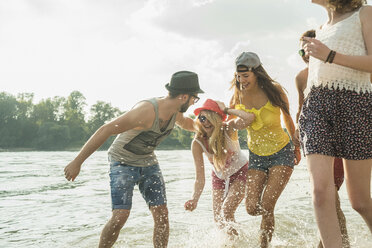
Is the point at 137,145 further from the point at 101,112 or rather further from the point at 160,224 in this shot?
the point at 101,112

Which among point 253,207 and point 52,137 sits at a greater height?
point 52,137

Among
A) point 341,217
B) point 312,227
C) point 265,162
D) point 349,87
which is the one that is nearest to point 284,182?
point 265,162

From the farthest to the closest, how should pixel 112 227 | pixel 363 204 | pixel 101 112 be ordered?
1. pixel 101 112
2. pixel 112 227
3. pixel 363 204

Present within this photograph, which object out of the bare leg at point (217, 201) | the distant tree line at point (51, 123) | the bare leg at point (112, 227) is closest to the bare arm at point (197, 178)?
the bare leg at point (217, 201)

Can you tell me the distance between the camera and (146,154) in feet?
14.7

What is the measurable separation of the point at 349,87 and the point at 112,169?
Result: 2.68 metres

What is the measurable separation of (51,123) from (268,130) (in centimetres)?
8542

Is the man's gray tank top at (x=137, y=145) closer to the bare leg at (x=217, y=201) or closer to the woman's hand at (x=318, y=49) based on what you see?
the bare leg at (x=217, y=201)

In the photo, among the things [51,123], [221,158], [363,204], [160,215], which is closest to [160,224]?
[160,215]

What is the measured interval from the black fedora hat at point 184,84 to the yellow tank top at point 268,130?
2.75 feet

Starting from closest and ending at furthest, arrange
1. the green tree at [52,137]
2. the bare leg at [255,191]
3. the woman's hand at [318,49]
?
the woman's hand at [318,49] < the bare leg at [255,191] < the green tree at [52,137]

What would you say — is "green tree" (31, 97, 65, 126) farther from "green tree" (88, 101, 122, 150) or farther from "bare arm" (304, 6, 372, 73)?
"bare arm" (304, 6, 372, 73)

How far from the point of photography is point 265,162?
4680 millimetres

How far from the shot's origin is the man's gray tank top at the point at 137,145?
4.32 metres
